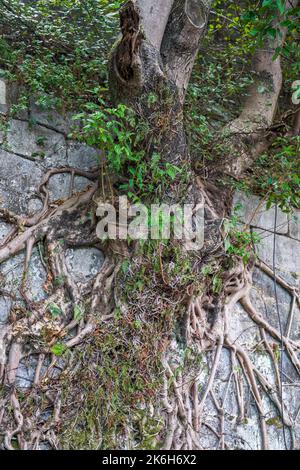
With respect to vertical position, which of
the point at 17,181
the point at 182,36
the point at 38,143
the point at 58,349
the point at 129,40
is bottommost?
the point at 58,349

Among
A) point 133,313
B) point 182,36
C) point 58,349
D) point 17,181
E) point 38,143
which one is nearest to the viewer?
point 58,349

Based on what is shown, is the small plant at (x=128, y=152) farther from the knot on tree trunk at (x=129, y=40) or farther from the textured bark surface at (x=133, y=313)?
the knot on tree trunk at (x=129, y=40)

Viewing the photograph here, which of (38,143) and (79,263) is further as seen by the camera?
(38,143)

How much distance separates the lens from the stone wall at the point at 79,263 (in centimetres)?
279

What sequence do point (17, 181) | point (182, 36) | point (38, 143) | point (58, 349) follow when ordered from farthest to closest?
point (38, 143) → point (17, 181) → point (182, 36) → point (58, 349)

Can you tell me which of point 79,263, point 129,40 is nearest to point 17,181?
point 79,263

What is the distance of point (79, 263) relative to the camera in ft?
9.61

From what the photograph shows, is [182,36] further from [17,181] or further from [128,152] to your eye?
[17,181]

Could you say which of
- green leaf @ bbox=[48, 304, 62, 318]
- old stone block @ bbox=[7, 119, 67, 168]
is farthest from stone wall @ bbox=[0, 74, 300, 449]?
green leaf @ bbox=[48, 304, 62, 318]

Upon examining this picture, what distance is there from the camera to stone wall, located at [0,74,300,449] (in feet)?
9.14

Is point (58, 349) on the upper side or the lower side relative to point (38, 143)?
lower

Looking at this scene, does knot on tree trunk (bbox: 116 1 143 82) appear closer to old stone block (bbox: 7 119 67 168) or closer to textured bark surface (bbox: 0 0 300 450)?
textured bark surface (bbox: 0 0 300 450)

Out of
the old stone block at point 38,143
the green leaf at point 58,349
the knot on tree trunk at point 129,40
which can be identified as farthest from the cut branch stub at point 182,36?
the green leaf at point 58,349
